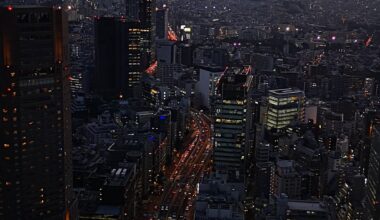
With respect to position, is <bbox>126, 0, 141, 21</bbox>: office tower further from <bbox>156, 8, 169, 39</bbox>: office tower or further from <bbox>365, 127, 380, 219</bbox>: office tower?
<bbox>365, 127, 380, 219</bbox>: office tower

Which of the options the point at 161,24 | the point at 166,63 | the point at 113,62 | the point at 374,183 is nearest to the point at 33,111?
the point at 374,183

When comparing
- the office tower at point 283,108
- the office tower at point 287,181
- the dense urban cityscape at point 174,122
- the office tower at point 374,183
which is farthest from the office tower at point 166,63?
the office tower at point 374,183

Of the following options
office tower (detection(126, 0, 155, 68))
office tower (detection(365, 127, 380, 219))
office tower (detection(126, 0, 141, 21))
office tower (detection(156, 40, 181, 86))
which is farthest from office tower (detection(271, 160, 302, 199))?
office tower (detection(126, 0, 141, 21))

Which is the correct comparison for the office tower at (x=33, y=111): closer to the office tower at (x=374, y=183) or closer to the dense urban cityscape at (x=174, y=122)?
the dense urban cityscape at (x=174, y=122)

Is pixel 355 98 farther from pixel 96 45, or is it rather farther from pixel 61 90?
pixel 61 90

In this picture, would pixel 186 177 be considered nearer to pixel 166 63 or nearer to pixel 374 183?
pixel 374 183

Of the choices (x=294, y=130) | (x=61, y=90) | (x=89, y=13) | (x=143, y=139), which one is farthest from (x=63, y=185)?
(x=89, y=13)
